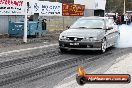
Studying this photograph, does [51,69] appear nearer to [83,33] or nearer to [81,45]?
[81,45]

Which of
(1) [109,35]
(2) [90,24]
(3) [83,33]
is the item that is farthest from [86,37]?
(1) [109,35]

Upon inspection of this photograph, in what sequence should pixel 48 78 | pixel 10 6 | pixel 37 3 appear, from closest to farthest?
pixel 48 78 < pixel 10 6 < pixel 37 3

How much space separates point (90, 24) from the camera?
14.8 meters

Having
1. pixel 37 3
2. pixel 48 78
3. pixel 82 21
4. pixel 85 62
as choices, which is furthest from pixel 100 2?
pixel 48 78

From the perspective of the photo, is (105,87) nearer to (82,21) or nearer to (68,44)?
(68,44)

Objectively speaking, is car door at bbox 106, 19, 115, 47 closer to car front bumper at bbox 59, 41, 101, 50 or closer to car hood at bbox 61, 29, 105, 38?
car hood at bbox 61, 29, 105, 38

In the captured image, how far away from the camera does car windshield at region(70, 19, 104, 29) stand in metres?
14.6

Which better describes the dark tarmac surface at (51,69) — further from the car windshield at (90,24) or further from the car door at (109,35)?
the car door at (109,35)

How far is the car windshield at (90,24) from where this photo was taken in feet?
48.0

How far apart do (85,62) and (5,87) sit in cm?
456

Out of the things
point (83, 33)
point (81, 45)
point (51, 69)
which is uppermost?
point (83, 33)

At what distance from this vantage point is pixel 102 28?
1455 centimetres

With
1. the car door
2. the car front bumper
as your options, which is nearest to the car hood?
the car front bumper

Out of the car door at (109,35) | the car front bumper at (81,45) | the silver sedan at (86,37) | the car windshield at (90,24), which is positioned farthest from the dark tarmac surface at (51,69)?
the car door at (109,35)
